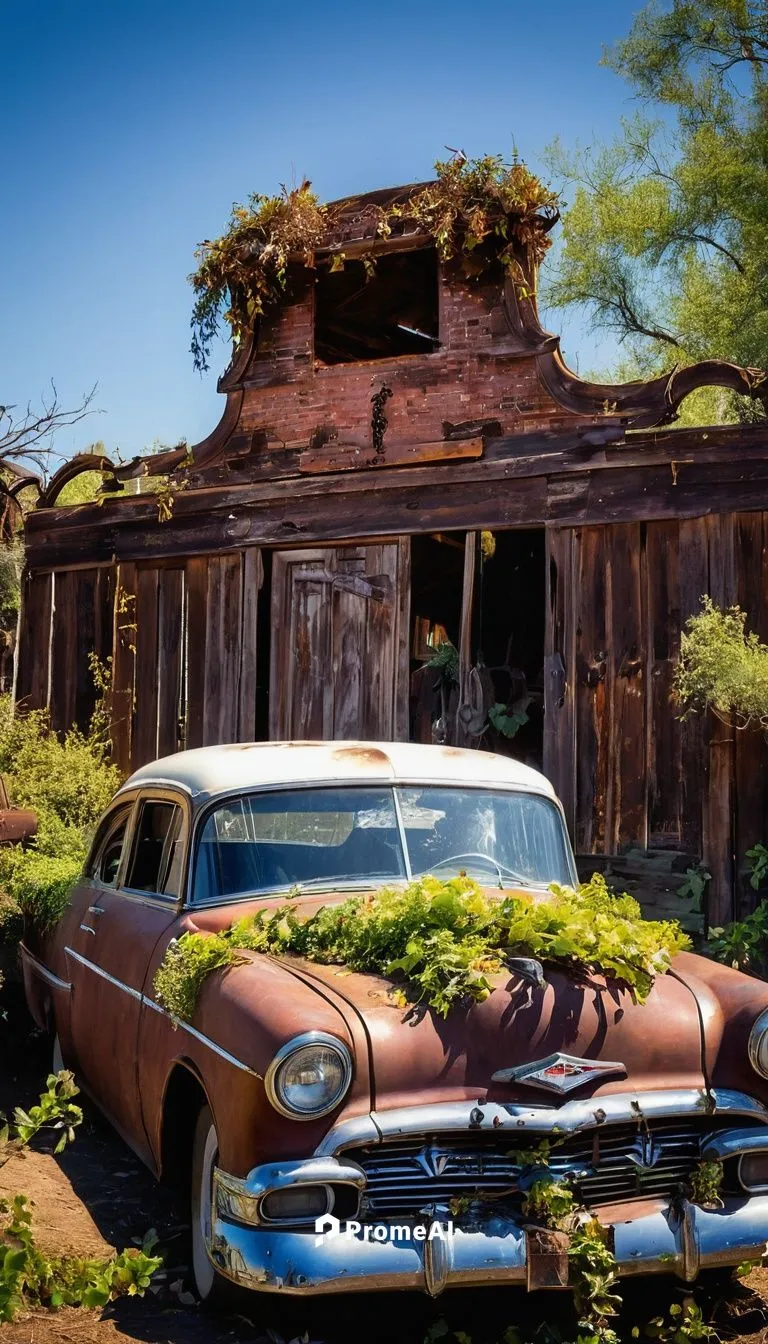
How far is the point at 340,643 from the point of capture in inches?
436

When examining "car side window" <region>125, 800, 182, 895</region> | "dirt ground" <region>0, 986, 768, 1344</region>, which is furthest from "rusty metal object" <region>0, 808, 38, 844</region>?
"dirt ground" <region>0, 986, 768, 1344</region>

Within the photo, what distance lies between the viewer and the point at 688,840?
29.5ft

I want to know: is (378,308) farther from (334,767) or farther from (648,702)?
(334,767)

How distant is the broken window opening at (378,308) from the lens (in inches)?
450

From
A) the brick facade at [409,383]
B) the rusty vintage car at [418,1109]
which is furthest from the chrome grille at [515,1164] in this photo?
the brick facade at [409,383]

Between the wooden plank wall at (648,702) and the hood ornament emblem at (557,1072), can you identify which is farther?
the wooden plank wall at (648,702)

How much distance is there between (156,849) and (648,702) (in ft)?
15.6

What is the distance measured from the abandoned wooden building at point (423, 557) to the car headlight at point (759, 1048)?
4907 millimetres

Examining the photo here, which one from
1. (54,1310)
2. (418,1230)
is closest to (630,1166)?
(418,1230)

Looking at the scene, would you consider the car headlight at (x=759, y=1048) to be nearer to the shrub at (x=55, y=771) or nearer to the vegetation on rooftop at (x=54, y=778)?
the vegetation on rooftop at (x=54, y=778)

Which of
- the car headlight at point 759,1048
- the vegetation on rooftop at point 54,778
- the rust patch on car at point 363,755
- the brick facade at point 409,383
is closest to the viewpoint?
the car headlight at point 759,1048

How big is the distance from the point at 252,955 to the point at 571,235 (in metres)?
12.9

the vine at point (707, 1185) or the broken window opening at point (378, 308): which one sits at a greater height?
the broken window opening at point (378, 308)

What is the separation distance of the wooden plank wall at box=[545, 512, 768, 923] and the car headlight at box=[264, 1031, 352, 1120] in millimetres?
5735
